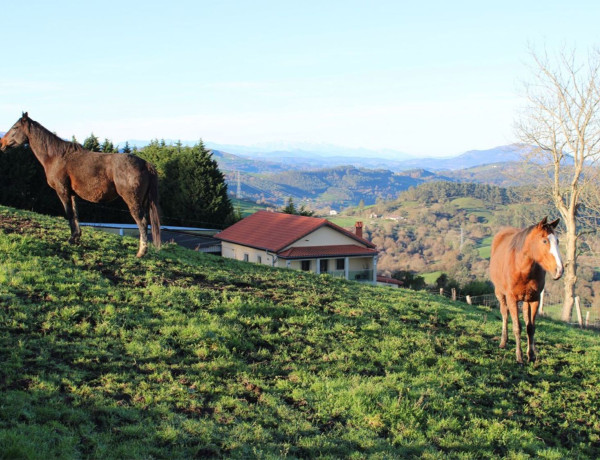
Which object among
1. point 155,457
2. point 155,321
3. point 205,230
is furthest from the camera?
point 205,230

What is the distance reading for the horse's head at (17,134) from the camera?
12328mm

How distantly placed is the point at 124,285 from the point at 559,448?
851 cm

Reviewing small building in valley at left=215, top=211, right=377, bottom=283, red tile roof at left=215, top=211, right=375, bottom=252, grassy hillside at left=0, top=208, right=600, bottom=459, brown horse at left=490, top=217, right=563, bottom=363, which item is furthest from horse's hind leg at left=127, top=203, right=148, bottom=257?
red tile roof at left=215, top=211, right=375, bottom=252

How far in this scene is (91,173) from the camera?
11938 mm

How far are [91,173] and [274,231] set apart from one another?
1086 inches

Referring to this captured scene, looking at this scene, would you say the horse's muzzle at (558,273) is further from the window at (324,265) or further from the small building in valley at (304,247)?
the window at (324,265)

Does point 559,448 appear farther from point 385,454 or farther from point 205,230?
point 205,230

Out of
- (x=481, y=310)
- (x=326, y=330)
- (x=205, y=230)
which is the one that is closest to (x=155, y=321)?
(x=326, y=330)

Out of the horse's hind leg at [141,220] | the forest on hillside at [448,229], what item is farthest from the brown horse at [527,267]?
the forest on hillside at [448,229]

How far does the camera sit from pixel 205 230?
47562 mm

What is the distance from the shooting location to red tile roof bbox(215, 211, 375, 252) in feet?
122

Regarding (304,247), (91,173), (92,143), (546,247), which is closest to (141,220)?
(91,173)

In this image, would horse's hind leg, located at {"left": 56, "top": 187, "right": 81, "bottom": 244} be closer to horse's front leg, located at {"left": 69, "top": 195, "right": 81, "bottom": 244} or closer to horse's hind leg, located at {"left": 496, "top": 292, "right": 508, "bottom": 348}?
horse's front leg, located at {"left": 69, "top": 195, "right": 81, "bottom": 244}

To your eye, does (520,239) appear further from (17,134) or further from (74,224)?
(17,134)
